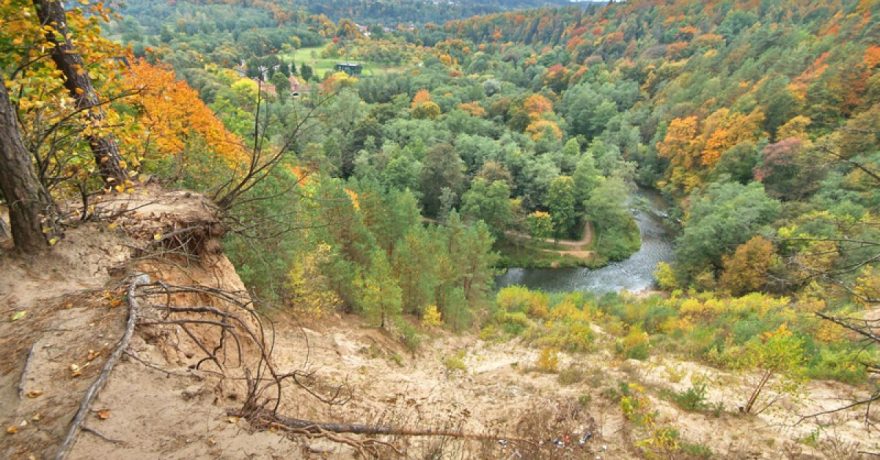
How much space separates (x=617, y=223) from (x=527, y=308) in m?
17.7

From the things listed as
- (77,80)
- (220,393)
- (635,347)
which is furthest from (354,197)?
(220,393)

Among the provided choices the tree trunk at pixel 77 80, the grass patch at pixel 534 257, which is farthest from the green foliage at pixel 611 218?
the tree trunk at pixel 77 80

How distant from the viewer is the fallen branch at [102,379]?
122 inches

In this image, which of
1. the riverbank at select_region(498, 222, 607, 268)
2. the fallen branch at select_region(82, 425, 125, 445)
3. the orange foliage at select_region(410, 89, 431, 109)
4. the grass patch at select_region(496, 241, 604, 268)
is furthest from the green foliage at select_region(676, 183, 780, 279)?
the orange foliage at select_region(410, 89, 431, 109)

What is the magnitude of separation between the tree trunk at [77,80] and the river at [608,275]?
28459 mm

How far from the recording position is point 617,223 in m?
36.7

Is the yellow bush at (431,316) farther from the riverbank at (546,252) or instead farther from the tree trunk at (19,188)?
the riverbank at (546,252)

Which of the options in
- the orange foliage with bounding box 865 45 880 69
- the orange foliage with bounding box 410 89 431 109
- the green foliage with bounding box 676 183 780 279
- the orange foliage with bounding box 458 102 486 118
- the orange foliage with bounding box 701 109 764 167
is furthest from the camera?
the orange foliage with bounding box 410 89 431 109

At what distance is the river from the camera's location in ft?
106

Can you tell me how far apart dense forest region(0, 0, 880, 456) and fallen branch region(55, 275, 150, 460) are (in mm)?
1332

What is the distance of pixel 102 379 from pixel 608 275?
34643 millimetres

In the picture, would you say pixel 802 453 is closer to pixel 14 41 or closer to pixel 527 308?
pixel 14 41

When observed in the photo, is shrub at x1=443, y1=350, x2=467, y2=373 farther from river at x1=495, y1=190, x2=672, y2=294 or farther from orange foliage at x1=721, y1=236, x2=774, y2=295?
orange foliage at x1=721, y1=236, x2=774, y2=295

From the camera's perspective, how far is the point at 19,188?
4.73 metres
